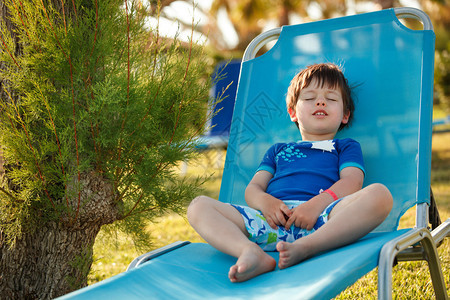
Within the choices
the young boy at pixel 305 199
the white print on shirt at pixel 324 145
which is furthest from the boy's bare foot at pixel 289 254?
the white print on shirt at pixel 324 145

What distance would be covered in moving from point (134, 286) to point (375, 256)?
819 mm

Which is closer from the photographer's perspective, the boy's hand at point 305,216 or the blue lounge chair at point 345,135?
the blue lounge chair at point 345,135

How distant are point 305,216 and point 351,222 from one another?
24 cm

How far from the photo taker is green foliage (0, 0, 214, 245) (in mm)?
2033

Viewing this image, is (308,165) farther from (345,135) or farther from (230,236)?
(230,236)

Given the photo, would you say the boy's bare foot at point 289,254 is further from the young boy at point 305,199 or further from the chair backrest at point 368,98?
the chair backrest at point 368,98

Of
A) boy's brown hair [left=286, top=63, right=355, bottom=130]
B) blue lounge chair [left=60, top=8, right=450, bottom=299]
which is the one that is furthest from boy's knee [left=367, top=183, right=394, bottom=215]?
boy's brown hair [left=286, top=63, right=355, bottom=130]

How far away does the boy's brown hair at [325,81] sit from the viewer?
98.3 inches

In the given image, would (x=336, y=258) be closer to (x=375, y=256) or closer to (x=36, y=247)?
(x=375, y=256)

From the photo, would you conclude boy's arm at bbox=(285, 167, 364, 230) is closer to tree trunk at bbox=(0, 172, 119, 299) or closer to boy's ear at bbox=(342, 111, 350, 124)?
boy's ear at bbox=(342, 111, 350, 124)

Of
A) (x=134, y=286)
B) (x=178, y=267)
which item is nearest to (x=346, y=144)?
(x=178, y=267)

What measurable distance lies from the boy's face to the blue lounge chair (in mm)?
137

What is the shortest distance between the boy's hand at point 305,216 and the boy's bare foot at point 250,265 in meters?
0.31

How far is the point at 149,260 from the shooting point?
1927mm
